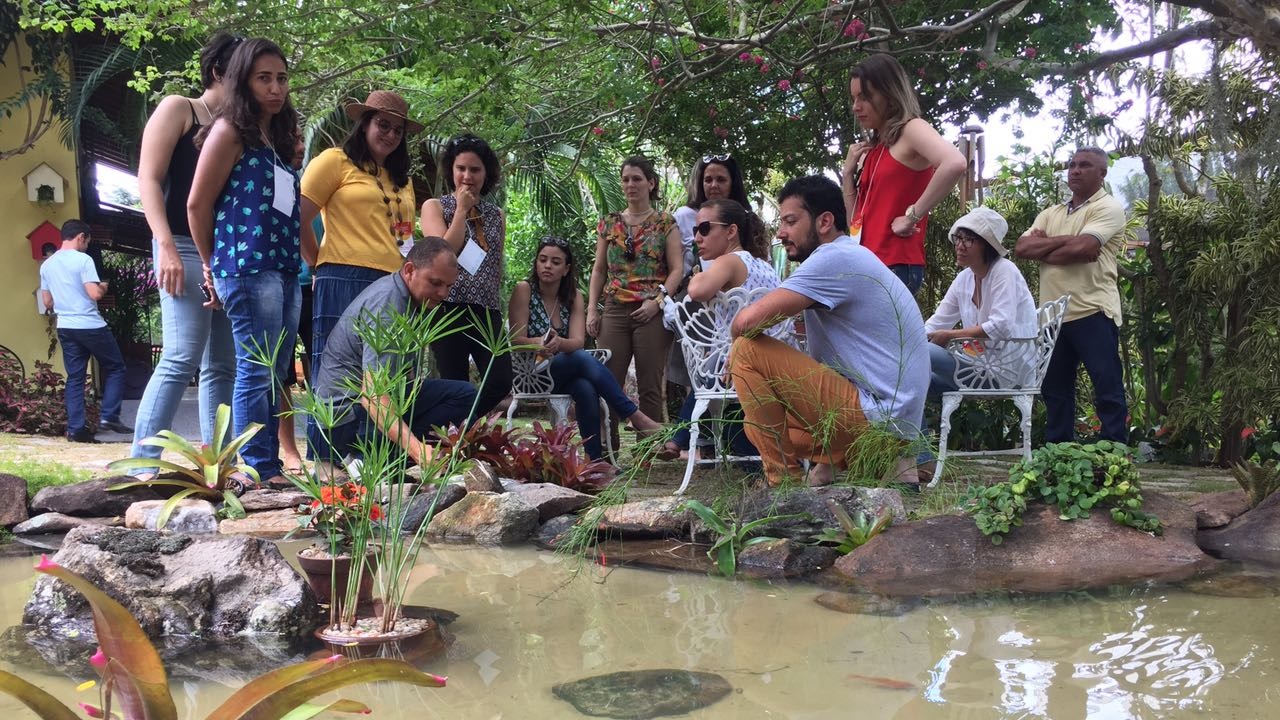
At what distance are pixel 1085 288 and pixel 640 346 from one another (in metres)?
2.31

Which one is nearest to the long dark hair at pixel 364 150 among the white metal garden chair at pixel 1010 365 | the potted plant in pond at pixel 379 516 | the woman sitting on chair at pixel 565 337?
the woman sitting on chair at pixel 565 337

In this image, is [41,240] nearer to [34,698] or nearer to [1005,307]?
[1005,307]

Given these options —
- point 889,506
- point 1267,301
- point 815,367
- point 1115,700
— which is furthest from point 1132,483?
point 1267,301

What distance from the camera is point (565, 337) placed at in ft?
19.8

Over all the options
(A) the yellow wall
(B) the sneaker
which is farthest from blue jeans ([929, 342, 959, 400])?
(A) the yellow wall

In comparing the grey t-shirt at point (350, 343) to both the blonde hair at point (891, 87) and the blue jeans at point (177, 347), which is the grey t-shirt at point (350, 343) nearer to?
the blue jeans at point (177, 347)

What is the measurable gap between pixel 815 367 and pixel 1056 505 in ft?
3.20

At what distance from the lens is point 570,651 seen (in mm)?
2400

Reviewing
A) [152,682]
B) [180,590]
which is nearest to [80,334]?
[180,590]

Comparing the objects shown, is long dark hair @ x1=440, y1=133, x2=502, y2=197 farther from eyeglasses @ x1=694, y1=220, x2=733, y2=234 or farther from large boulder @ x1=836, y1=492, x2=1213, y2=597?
large boulder @ x1=836, y1=492, x2=1213, y2=597

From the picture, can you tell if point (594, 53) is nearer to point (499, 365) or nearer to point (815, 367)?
point (499, 365)

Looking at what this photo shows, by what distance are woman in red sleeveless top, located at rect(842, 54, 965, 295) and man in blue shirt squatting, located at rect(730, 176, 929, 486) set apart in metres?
0.44

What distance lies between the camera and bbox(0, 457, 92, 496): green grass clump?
4.63 meters

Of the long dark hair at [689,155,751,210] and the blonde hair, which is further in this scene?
the long dark hair at [689,155,751,210]
